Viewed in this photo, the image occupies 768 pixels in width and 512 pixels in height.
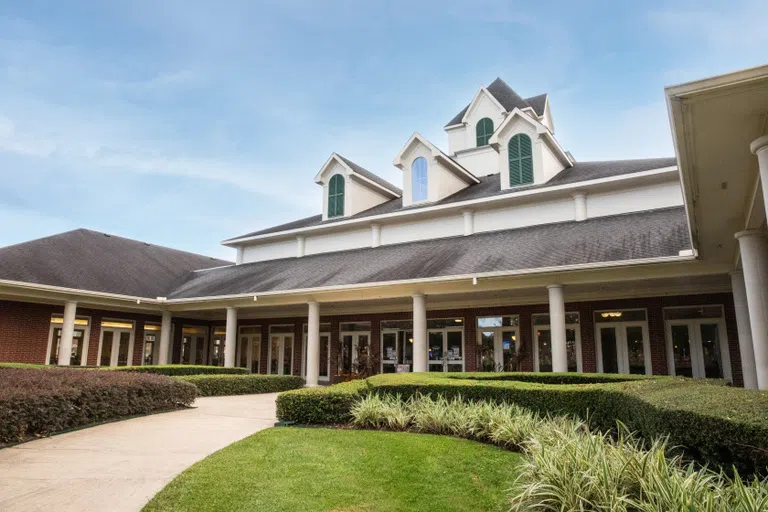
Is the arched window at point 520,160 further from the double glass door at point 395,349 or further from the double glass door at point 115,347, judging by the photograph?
the double glass door at point 115,347

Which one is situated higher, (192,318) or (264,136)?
(264,136)

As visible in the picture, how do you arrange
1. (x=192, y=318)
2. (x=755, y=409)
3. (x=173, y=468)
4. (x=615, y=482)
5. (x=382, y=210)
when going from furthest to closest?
(x=192, y=318)
(x=382, y=210)
(x=173, y=468)
(x=755, y=409)
(x=615, y=482)

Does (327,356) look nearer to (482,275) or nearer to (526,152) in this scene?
(482,275)

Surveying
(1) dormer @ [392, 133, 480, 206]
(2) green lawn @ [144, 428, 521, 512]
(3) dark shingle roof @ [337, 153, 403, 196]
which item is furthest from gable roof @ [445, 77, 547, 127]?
(2) green lawn @ [144, 428, 521, 512]

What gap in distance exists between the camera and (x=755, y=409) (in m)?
4.80

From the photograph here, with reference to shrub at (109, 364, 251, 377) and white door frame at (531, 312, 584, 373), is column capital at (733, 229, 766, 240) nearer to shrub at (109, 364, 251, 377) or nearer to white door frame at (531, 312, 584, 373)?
white door frame at (531, 312, 584, 373)

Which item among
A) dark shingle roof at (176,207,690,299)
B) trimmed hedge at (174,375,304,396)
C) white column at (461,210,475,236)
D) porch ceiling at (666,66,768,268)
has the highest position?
white column at (461,210,475,236)

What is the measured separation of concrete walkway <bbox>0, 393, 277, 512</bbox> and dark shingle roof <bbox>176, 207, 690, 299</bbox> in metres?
8.40

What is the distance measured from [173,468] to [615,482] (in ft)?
16.6

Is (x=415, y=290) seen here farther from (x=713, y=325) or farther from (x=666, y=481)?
(x=666, y=481)

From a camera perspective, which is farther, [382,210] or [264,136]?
[264,136]

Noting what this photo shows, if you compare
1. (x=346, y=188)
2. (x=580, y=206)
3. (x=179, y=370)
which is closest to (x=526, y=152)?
(x=580, y=206)

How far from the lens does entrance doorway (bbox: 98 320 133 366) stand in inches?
945

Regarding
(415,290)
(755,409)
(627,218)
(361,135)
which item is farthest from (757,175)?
(361,135)
